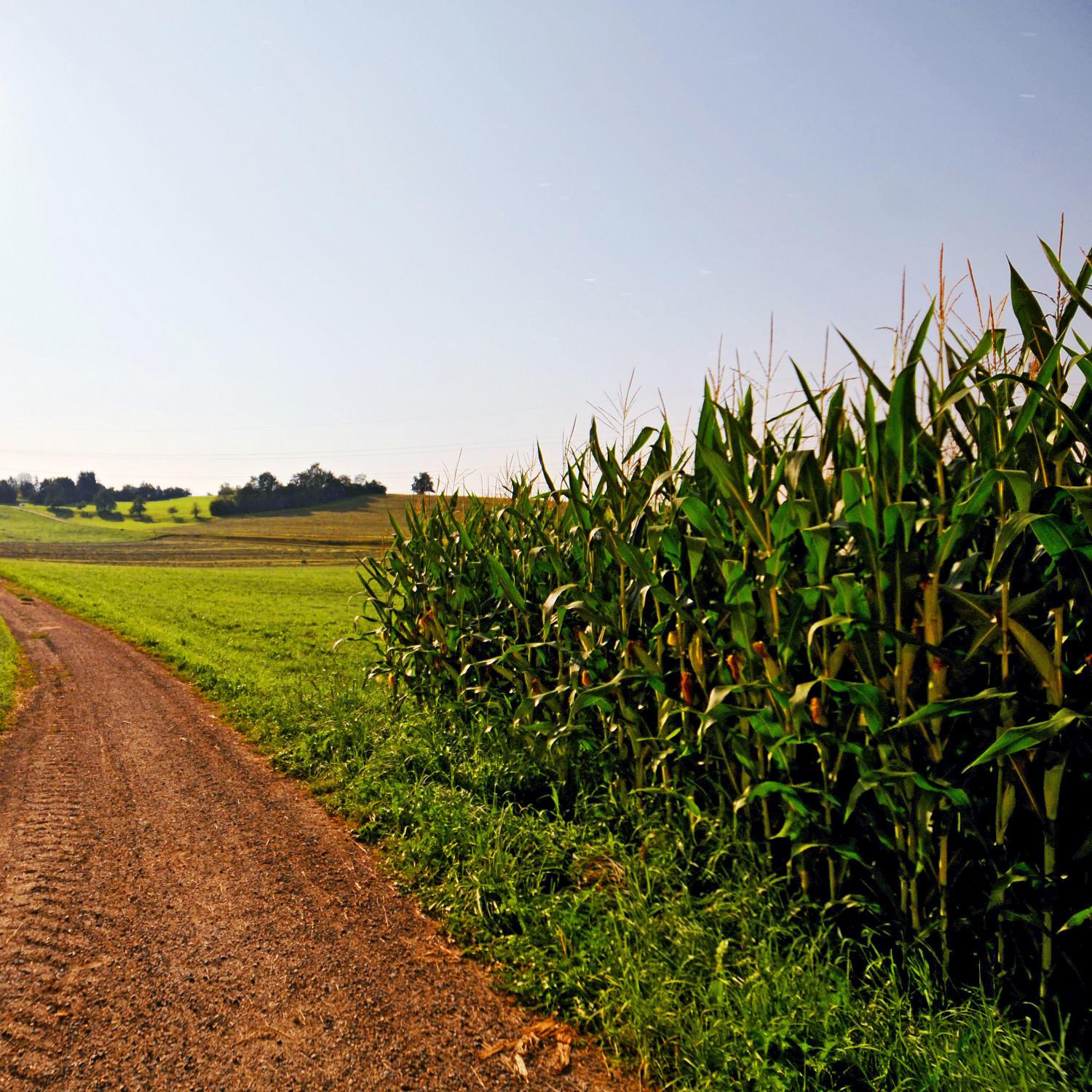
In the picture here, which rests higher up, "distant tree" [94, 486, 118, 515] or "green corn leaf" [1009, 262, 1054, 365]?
"distant tree" [94, 486, 118, 515]

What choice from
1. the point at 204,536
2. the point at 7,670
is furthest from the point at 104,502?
the point at 7,670

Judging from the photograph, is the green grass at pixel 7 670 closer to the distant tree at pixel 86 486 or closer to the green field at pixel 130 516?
the green field at pixel 130 516

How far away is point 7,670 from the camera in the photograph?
10.7 metres

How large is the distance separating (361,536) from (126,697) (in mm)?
60333

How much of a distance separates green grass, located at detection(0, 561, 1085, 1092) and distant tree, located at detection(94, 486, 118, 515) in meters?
108

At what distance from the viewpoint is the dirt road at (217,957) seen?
2.70 m

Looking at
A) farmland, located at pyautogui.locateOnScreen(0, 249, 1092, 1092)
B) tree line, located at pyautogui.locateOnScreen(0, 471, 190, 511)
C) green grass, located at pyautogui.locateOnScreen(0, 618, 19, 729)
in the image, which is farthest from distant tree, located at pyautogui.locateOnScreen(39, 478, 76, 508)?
farmland, located at pyautogui.locateOnScreen(0, 249, 1092, 1092)

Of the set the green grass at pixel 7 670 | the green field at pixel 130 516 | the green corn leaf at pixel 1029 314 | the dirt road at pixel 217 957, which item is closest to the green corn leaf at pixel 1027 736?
the green corn leaf at pixel 1029 314

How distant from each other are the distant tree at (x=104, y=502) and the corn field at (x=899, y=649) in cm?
10966

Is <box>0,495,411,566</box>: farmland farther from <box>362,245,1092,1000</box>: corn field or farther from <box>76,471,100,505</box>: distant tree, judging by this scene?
<box>362,245,1092,1000</box>: corn field

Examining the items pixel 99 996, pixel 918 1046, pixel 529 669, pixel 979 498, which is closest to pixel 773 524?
pixel 979 498

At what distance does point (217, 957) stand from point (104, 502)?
379ft

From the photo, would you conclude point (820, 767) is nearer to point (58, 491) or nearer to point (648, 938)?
point (648, 938)

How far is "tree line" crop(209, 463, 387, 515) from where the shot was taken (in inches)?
3654
